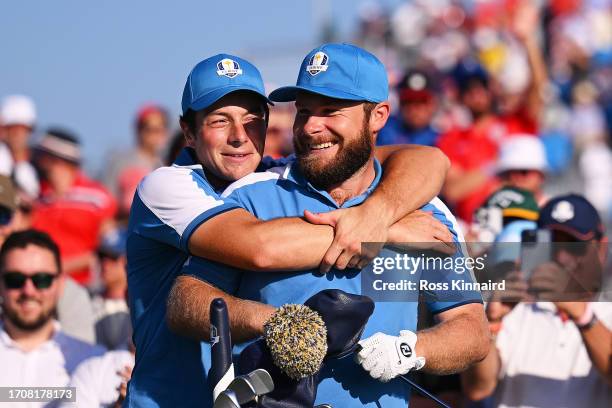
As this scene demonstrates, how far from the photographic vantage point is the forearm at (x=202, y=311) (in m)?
4.41

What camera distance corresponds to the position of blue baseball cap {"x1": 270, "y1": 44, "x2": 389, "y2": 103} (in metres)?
4.72

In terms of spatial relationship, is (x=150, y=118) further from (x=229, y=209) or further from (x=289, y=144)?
(x=229, y=209)

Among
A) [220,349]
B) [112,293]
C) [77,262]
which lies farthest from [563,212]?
[77,262]

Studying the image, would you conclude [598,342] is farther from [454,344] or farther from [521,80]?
[521,80]

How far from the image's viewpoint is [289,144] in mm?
10477

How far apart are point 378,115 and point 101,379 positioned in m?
2.49

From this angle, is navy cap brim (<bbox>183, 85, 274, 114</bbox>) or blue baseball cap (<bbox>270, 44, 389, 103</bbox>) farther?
navy cap brim (<bbox>183, 85, 274, 114</bbox>)

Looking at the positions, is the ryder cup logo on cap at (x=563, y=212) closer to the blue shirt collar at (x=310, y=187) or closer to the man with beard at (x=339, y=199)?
the man with beard at (x=339, y=199)

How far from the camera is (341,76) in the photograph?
187 inches

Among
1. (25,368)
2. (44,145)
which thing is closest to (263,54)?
(44,145)

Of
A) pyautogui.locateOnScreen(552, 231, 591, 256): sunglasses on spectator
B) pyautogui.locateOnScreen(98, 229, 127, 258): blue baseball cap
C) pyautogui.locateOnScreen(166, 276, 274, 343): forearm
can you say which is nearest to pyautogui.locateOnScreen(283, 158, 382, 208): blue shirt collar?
pyautogui.locateOnScreen(166, 276, 274, 343): forearm

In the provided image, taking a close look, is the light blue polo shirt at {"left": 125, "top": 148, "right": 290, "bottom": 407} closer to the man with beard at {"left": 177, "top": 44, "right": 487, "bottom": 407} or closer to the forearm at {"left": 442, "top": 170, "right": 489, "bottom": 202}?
the man with beard at {"left": 177, "top": 44, "right": 487, "bottom": 407}

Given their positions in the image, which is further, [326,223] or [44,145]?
[44,145]

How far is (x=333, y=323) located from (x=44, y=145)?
24.5 ft
